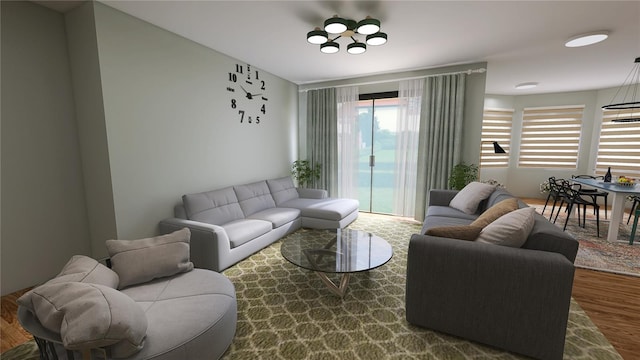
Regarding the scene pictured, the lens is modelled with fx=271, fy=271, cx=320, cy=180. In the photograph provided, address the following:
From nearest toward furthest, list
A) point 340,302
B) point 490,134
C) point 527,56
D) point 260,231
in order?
point 340,302
point 260,231
point 527,56
point 490,134

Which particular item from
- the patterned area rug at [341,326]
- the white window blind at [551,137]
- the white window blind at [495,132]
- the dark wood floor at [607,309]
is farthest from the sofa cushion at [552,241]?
the white window blind at [551,137]

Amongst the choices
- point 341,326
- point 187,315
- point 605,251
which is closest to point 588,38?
point 605,251

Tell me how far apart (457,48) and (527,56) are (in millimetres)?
1207

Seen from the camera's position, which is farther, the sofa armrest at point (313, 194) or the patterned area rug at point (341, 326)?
the sofa armrest at point (313, 194)

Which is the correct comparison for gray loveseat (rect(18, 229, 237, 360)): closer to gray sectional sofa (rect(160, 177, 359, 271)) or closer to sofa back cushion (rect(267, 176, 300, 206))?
gray sectional sofa (rect(160, 177, 359, 271))

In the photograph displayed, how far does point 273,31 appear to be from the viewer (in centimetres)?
303

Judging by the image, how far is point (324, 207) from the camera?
13.8ft

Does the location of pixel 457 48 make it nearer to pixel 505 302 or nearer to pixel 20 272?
pixel 505 302

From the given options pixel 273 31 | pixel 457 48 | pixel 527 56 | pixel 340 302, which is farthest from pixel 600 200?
pixel 273 31

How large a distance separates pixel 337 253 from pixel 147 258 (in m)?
1.61

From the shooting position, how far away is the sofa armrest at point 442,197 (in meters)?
4.00

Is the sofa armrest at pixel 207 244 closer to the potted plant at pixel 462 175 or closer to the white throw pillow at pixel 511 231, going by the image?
the white throw pillow at pixel 511 231

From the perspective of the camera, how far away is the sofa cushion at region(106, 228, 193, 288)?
190 cm

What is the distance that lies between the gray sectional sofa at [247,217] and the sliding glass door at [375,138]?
1.01 meters
